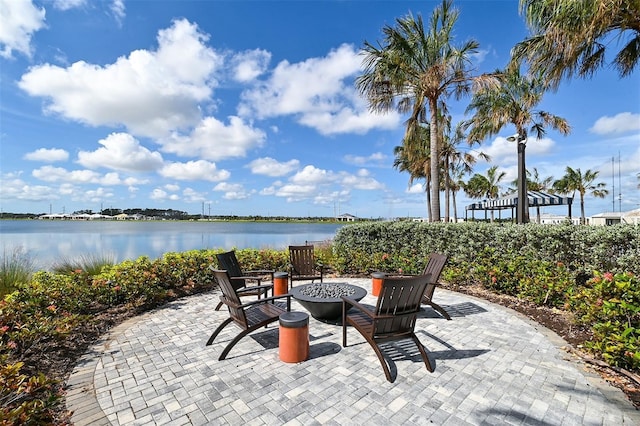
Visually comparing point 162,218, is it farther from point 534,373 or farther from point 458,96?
point 534,373

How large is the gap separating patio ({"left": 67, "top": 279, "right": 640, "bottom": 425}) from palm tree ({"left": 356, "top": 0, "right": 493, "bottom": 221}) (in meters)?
7.08

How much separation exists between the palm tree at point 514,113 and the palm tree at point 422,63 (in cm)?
324

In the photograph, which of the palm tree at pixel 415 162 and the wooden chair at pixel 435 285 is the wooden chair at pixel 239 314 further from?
the palm tree at pixel 415 162

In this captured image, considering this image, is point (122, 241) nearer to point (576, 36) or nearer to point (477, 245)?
point (477, 245)

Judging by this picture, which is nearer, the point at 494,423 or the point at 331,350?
the point at 494,423

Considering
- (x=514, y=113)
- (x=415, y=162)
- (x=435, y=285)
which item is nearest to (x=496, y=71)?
(x=514, y=113)

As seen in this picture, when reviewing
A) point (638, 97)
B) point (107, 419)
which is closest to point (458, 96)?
point (638, 97)

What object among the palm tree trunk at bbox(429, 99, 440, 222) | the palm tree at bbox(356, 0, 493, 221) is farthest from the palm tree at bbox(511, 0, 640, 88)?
the palm tree trunk at bbox(429, 99, 440, 222)

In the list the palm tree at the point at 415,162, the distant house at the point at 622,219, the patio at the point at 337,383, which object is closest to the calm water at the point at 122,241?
the patio at the point at 337,383

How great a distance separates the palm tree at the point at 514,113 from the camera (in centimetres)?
1272

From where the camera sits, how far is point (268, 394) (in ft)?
8.31

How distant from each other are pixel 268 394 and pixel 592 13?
26.4 feet

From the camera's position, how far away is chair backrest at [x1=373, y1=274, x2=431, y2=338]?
2887 mm

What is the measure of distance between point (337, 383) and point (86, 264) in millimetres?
6062
